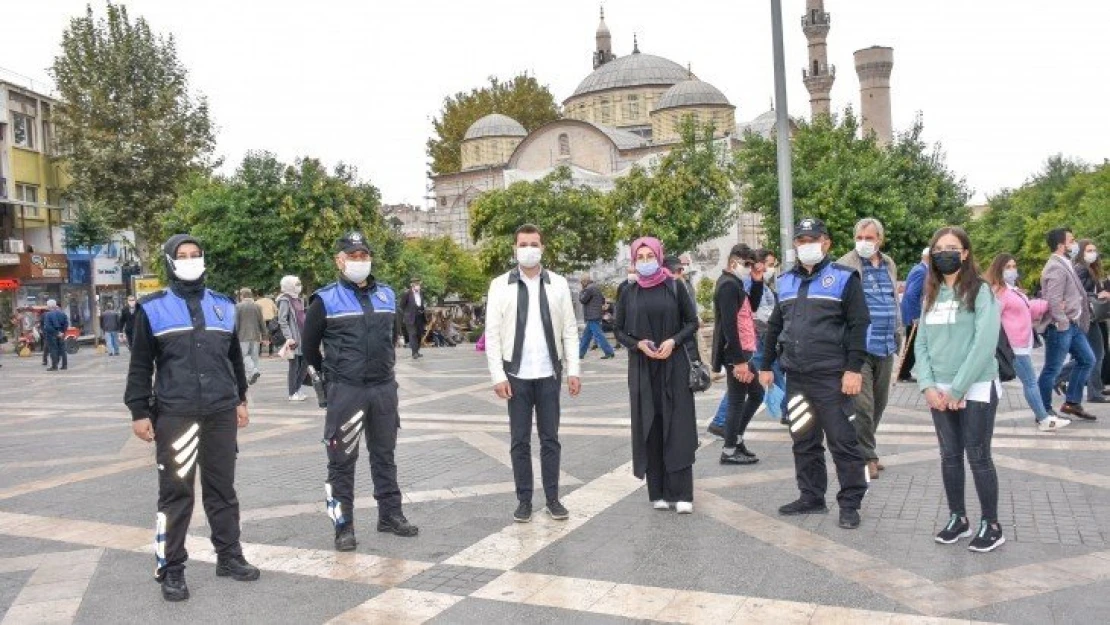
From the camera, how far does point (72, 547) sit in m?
5.95

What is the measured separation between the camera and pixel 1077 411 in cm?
931

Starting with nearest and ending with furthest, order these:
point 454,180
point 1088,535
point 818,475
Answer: point 1088,535
point 818,475
point 454,180

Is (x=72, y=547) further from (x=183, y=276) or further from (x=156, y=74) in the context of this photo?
(x=156, y=74)

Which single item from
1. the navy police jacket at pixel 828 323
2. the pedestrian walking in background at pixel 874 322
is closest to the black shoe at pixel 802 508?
the pedestrian walking in background at pixel 874 322

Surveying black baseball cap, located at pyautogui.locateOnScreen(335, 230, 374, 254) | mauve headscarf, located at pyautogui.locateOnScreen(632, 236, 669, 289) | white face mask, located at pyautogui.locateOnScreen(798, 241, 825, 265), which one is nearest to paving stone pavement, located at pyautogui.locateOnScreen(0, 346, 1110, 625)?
mauve headscarf, located at pyautogui.locateOnScreen(632, 236, 669, 289)

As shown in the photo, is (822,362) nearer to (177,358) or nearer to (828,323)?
(828,323)

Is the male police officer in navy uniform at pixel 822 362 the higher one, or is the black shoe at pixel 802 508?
the male police officer in navy uniform at pixel 822 362

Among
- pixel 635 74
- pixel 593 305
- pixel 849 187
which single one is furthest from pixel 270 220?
pixel 635 74

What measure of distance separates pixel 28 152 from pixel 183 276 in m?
42.0

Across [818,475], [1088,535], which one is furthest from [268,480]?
[1088,535]

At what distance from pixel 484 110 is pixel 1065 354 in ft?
229

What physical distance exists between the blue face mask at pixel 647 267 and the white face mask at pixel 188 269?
2726 millimetres

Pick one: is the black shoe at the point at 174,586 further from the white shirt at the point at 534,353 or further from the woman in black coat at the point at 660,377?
the woman in black coat at the point at 660,377

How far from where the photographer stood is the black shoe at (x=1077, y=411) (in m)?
9.21
